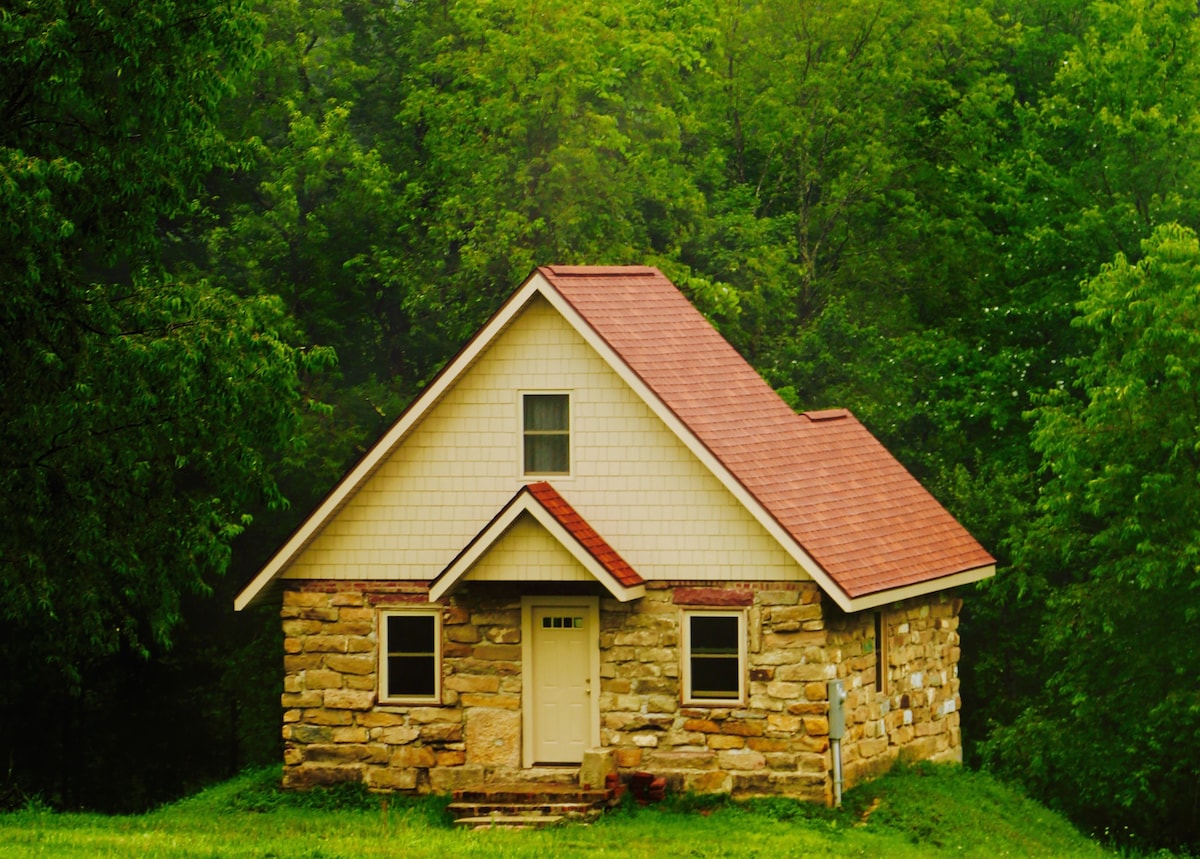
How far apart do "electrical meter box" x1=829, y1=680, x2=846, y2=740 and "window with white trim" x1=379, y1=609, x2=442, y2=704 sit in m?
4.93

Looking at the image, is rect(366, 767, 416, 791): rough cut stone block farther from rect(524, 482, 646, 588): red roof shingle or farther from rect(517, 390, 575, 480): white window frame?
rect(517, 390, 575, 480): white window frame

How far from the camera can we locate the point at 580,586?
23359 mm

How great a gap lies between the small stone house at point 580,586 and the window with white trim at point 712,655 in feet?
0.09

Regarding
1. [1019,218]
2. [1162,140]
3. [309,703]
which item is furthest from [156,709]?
[1162,140]

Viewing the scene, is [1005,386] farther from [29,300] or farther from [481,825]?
[29,300]

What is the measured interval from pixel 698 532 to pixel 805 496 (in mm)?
1799

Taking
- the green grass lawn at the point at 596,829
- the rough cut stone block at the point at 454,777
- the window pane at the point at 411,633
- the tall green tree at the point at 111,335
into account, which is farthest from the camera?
the window pane at the point at 411,633

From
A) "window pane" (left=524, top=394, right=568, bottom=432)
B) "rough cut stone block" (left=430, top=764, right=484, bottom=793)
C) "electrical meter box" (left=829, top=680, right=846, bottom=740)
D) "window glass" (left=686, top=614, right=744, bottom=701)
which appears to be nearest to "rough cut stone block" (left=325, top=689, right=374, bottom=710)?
"rough cut stone block" (left=430, top=764, right=484, bottom=793)

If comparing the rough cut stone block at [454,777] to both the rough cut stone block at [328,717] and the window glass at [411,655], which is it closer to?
the window glass at [411,655]

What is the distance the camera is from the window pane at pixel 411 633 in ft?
80.0

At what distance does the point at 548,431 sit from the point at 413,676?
3510 mm

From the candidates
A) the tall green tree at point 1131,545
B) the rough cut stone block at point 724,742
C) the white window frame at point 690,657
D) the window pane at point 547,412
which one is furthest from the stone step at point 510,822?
the tall green tree at point 1131,545

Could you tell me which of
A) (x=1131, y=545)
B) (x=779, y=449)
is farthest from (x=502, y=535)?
(x=1131, y=545)

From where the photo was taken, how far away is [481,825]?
885 inches
